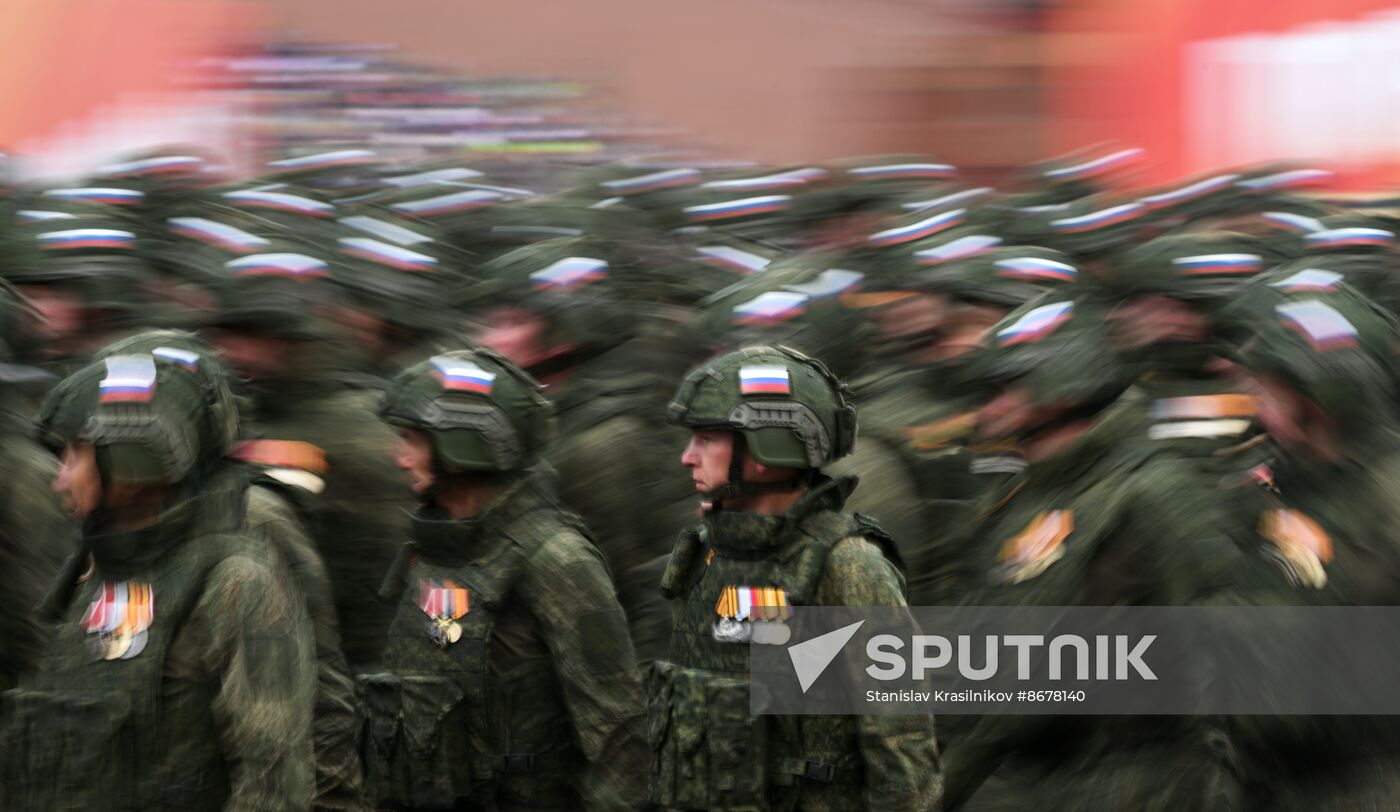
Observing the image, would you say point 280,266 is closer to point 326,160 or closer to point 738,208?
point 738,208

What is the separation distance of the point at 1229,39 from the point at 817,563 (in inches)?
348

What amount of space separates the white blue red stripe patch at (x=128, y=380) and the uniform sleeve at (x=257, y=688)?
0.42 meters

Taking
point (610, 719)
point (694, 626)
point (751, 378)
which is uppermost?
point (751, 378)

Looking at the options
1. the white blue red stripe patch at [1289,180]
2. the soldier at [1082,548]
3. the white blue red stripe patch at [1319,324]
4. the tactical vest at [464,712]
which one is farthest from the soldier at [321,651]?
the white blue red stripe patch at [1289,180]

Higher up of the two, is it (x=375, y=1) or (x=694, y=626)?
(x=375, y=1)

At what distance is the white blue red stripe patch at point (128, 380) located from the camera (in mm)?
4340

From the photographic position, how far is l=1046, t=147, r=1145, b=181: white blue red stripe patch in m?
10.5

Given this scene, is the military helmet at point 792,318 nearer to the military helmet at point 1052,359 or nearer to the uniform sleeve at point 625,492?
the uniform sleeve at point 625,492

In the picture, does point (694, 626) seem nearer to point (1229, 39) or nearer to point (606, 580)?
point (606, 580)

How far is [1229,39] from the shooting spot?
12430mm

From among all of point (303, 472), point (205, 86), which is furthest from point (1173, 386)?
point (205, 86)

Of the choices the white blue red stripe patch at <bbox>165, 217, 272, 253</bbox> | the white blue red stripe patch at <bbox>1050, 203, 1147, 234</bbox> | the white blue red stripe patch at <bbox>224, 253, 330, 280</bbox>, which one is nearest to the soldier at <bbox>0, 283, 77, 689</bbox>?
the white blue red stripe patch at <bbox>224, 253, 330, 280</bbox>

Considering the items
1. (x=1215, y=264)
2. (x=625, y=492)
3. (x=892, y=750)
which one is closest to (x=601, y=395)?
(x=625, y=492)

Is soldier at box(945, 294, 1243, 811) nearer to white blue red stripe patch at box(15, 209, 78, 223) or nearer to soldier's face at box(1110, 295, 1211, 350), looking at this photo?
soldier's face at box(1110, 295, 1211, 350)
